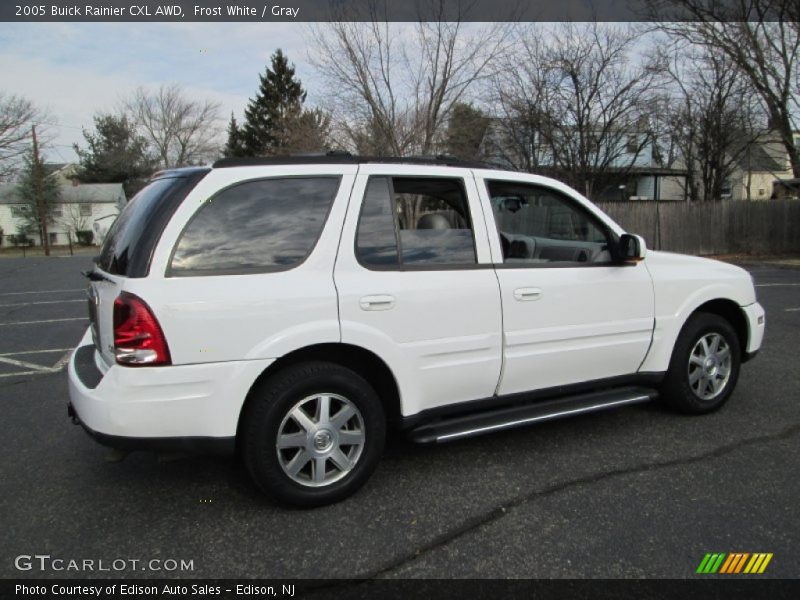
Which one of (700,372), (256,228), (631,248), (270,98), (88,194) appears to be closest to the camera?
(256,228)

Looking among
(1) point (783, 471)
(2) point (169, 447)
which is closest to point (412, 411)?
(2) point (169, 447)

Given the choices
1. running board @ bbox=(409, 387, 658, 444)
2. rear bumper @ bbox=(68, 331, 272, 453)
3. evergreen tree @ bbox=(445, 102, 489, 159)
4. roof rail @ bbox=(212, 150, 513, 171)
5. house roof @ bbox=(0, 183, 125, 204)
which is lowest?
running board @ bbox=(409, 387, 658, 444)

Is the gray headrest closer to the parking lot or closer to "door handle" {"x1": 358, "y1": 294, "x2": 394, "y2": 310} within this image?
"door handle" {"x1": 358, "y1": 294, "x2": 394, "y2": 310}

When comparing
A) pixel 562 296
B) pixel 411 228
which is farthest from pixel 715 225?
pixel 411 228

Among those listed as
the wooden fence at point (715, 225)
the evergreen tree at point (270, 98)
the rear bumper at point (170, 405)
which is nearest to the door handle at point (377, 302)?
the rear bumper at point (170, 405)

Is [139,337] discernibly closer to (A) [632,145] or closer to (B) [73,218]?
(A) [632,145]

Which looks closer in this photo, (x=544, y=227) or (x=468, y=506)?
(x=468, y=506)

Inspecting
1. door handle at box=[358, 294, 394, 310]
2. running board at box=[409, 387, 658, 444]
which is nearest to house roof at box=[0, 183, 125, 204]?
door handle at box=[358, 294, 394, 310]

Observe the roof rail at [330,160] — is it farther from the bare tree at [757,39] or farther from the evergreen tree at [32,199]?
the evergreen tree at [32,199]

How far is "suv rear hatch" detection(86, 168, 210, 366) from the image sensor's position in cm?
264

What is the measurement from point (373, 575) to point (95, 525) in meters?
1.47

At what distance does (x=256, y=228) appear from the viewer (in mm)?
2832

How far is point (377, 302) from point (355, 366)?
0.41m

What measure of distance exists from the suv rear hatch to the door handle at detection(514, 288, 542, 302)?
73.3 inches
